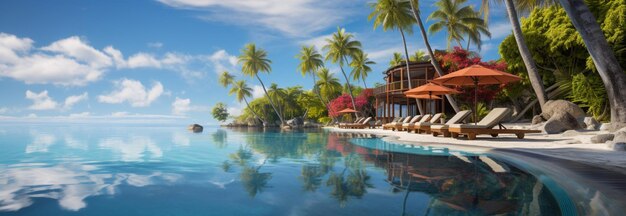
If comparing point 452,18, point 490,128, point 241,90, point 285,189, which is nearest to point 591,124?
point 490,128

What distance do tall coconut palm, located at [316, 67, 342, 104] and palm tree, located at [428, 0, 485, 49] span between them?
55.5ft

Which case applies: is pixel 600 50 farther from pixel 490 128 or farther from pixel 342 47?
pixel 342 47

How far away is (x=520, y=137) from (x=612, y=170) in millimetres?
6445

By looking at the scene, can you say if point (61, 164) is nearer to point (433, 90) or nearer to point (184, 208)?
point (184, 208)

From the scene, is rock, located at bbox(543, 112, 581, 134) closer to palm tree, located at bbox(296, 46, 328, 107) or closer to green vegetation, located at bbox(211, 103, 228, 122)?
palm tree, located at bbox(296, 46, 328, 107)

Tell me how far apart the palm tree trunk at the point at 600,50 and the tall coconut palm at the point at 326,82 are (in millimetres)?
34347

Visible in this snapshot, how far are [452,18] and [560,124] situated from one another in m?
20.2

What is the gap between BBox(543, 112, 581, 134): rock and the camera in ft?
39.8

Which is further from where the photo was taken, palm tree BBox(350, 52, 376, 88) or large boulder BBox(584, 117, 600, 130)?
palm tree BBox(350, 52, 376, 88)

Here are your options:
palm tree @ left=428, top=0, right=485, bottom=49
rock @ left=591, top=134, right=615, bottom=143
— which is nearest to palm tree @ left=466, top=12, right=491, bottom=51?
palm tree @ left=428, top=0, right=485, bottom=49

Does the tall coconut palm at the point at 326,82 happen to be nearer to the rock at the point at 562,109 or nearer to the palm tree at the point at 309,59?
the palm tree at the point at 309,59

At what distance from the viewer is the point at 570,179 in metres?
A: 4.45

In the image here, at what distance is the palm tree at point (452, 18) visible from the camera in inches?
1180

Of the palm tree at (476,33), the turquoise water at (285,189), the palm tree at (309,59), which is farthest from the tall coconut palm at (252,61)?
the turquoise water at (285,189)
